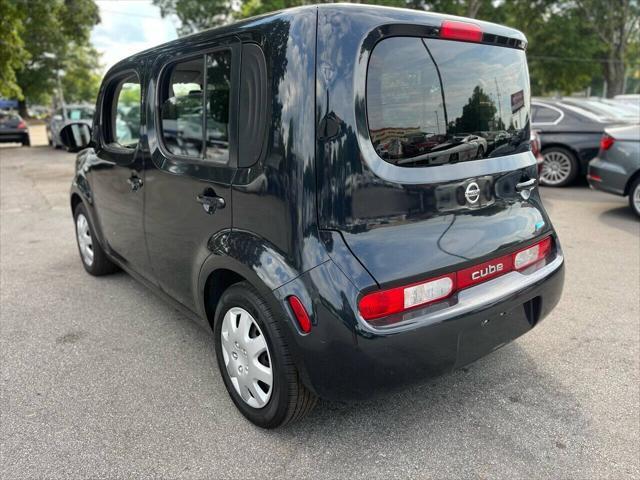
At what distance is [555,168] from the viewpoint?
29.2 feet

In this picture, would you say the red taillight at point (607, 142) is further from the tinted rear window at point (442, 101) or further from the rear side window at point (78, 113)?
the rear side window at point (78, 113)

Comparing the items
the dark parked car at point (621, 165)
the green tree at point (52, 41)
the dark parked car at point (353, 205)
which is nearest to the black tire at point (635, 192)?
the dark parked car at point (621, 165)

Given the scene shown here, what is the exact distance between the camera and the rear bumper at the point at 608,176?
21.5ft

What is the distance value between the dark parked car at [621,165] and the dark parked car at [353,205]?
4688 mm

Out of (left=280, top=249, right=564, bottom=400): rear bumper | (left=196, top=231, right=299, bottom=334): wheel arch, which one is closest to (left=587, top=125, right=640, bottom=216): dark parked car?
(left=280, top=249, right=564, bottom=400): rear bumper

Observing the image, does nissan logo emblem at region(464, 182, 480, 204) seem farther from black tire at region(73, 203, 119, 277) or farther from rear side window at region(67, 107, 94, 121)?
rear side window at region(67, 107, 94, 121)

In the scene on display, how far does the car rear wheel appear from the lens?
8.68 metres

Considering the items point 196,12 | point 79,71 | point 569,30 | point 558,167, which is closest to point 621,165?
point 558,167

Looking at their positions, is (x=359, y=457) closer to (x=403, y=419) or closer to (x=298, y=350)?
(x=403, y=419)

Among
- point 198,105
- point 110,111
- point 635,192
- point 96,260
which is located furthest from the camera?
point 635,192

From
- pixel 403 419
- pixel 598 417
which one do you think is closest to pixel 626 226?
pixel 598 417

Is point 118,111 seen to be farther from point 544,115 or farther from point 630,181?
point 544,115

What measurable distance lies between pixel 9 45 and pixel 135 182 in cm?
1786

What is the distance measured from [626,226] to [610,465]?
196 inches
